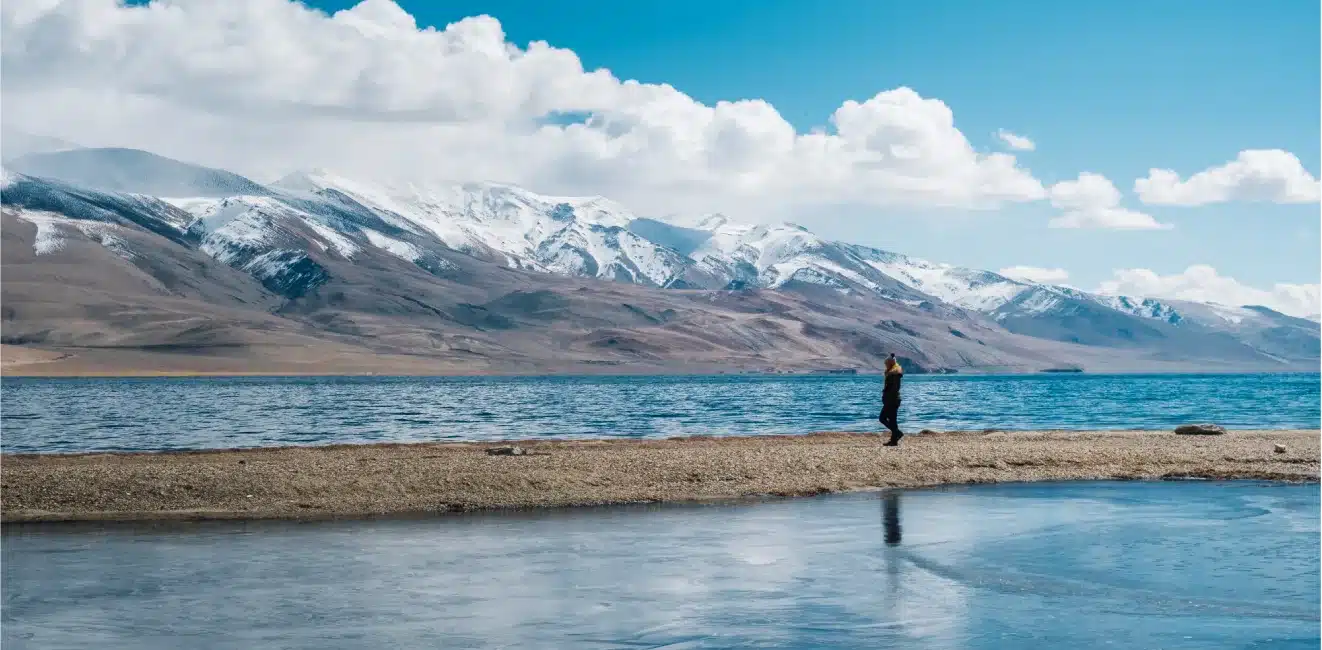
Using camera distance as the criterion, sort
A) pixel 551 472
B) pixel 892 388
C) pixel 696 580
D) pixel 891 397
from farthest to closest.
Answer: pixel 891 397
pixel 892 388
pixel 551 472
pixel 696 580

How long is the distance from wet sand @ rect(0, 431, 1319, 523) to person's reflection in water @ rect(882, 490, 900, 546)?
1.53 meters

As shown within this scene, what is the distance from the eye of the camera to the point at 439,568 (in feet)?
66.1

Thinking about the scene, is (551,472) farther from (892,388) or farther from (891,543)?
(892,388)

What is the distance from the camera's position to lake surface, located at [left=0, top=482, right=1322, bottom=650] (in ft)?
51.5

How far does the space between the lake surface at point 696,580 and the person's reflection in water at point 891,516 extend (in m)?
→ 0.09

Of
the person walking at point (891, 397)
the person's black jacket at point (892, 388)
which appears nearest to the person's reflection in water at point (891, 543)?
the person walking at point (891, 397)

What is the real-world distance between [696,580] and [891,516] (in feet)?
26.1

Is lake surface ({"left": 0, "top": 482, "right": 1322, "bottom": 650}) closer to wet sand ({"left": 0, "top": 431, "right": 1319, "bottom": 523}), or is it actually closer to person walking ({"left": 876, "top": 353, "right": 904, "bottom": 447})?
wet sand ({"left": 0, "top": 431, "right": 1319, "bottom": 523})

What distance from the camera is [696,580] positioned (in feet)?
62.7

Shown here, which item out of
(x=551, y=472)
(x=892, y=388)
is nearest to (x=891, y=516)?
(x=551, y=472)

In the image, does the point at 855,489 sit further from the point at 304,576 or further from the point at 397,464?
the point at 304,576

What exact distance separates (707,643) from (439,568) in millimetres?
6245

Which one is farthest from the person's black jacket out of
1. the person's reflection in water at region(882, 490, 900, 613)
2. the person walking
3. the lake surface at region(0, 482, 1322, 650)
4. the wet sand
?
the lake surface at region(0, 482, 1322, 650)

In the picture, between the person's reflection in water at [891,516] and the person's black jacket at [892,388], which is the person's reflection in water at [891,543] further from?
the person's black jacket at [892,388]
